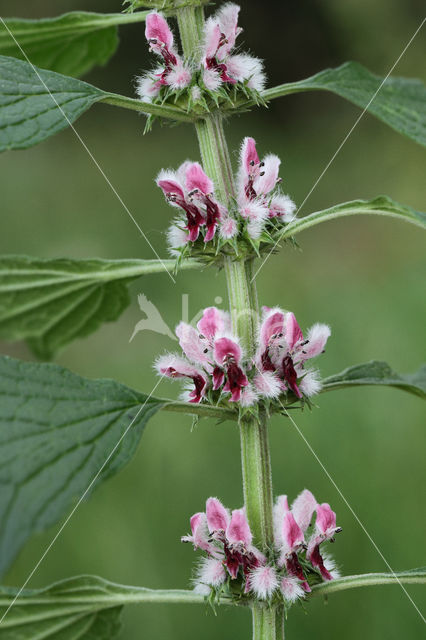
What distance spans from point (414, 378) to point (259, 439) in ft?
0.85

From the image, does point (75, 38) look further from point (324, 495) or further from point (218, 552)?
point (324, 495)

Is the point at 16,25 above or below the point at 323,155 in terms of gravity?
below

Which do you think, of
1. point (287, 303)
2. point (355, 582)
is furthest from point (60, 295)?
point (287, 303)

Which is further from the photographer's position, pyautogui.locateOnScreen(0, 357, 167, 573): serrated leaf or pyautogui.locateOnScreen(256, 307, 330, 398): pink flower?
pyautogui.locateOnScreen(256, 307, 330, 398): pink flower

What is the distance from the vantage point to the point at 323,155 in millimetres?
5531

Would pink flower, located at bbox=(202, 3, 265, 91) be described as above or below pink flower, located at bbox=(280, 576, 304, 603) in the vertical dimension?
above

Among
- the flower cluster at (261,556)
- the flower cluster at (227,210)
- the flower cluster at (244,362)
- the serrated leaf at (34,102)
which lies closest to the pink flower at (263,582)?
the flower cluster at (261,556)

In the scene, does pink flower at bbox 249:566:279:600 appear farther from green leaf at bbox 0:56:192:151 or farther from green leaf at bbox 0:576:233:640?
green leaf at bbox 0:56:192:151

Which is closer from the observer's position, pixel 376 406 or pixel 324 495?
pixel 324 495

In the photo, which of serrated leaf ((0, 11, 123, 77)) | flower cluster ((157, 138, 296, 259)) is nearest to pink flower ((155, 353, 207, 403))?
flower cluster ((157, 138, 296, 259))

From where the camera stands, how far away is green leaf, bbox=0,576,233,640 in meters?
0.72

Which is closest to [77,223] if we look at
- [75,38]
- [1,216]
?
[1,216]

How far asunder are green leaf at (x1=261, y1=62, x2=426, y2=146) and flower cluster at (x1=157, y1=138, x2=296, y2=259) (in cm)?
8

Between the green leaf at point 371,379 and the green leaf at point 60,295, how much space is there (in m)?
0.19
